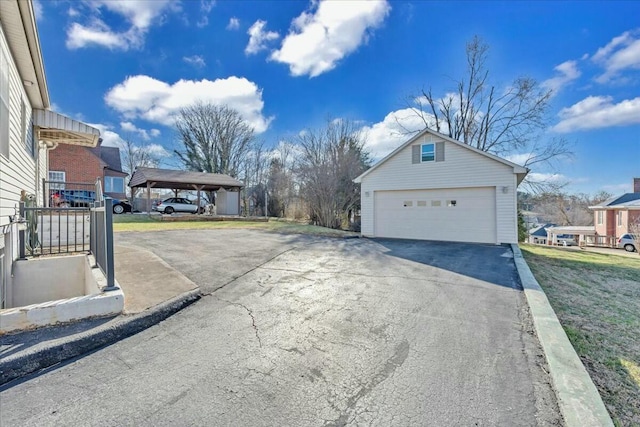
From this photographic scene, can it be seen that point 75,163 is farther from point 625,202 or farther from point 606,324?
point 625,202

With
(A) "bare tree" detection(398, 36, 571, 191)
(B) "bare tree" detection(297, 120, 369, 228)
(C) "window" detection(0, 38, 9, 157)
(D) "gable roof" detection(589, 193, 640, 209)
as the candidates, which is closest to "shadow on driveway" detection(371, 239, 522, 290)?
(C) "window" detection(0, 38, 9, 157)

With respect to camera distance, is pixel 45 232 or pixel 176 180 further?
pixel 176 180

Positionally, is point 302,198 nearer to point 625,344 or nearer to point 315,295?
point 315,295

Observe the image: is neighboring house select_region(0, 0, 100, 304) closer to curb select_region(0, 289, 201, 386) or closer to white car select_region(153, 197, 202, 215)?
curb select_region(0, 289, 201, 386)

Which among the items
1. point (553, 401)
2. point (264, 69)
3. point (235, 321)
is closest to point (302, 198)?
point (264, 69)

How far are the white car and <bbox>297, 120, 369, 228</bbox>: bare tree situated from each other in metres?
9.90

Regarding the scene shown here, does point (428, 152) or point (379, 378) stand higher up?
point (428, 152)

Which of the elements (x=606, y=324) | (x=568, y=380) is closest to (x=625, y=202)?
(x=606, y=324)

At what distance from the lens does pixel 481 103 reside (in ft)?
74.7

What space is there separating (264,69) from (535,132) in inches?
733

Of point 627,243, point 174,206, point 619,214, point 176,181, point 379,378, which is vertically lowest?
point 627,243

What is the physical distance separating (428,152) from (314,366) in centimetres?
1122

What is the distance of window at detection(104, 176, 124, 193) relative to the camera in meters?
26.2

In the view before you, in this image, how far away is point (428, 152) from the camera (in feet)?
39.4
